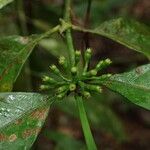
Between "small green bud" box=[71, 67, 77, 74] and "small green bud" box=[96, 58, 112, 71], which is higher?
"small green bud" box=[96, 58, 112, 71]

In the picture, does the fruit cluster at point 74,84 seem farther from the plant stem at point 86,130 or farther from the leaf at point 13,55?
the leaf at point 13,55

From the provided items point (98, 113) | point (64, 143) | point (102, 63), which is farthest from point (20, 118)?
point (64, 143)

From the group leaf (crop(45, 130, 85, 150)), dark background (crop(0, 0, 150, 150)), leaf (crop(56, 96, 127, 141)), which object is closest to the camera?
dark background (crop(0, 0, 150, 150))

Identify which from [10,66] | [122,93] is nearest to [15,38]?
[10,66]

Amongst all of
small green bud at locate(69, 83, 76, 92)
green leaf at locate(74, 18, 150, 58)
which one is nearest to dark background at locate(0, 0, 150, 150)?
green leaf at locate(74, 18, 150, 58)

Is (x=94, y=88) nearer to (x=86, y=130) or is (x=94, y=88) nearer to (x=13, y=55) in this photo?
(x=86, y=130)

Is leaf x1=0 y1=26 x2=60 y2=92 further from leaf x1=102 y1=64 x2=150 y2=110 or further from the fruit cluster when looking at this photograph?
leaf x1=102 y1=64 x2=150 y2=110
